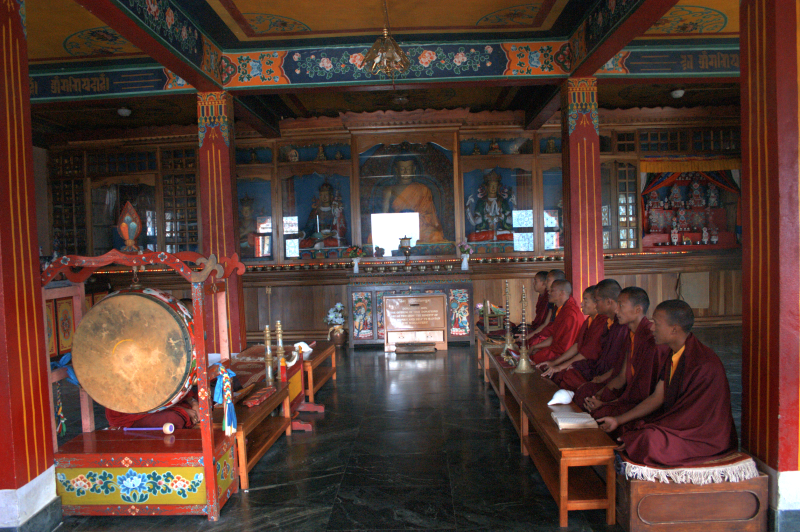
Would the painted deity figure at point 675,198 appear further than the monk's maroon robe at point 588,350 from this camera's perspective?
Yes

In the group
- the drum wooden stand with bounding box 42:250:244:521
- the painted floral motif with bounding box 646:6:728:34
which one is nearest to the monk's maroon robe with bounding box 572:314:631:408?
the drum wooden stand with bounding box 42:250:244:521

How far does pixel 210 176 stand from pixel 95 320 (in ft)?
11.3

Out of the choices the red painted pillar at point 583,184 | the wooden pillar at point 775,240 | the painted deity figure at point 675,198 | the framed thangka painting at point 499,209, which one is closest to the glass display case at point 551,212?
the framed thangka painting at point 499,209

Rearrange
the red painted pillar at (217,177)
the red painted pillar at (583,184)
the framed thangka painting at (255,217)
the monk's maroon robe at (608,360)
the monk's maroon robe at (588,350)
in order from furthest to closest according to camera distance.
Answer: the framed thangka painting at (255,217)
the red painted pillar at (217,177)
the red painted pillar at (583,184)
the monk's maroon robe at (588,350)
the monk's maroon robe at (608,360)

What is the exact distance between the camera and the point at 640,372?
3289 mm

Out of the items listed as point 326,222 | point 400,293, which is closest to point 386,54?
point 400,293

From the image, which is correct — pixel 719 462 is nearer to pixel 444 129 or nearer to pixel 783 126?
pixel 783 126

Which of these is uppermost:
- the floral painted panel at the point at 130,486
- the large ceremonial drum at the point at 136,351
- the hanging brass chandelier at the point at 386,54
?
the hanging brass chandelier at the point at 386,54

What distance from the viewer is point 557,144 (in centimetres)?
978

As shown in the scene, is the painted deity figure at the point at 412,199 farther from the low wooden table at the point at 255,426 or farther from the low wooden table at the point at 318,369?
the low wooden table at the point at 255,426

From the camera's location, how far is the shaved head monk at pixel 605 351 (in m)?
3.88

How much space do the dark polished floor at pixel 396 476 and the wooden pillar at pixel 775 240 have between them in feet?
3.29

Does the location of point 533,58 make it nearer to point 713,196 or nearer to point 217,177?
point 217,177

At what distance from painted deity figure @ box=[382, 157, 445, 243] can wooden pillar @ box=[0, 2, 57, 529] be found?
276 inches
